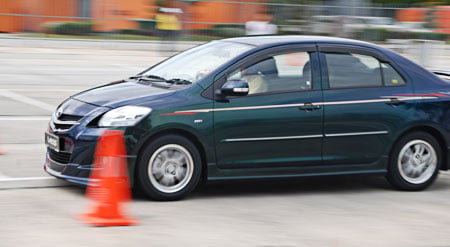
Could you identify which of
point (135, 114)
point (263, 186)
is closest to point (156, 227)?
point (135, 114)

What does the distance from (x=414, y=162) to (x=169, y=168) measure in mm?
A: 2630

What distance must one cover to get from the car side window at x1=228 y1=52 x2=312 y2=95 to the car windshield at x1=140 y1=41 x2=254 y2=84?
216mm

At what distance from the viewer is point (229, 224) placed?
6.48 m

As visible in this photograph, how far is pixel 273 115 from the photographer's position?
744cm

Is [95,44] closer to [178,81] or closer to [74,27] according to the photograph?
[74,27]

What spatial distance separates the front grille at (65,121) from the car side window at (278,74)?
1.47m

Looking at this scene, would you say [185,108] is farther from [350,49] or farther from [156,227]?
[350,49]

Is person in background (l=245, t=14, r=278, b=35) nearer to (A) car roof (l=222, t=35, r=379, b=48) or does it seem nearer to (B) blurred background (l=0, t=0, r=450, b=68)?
(B) blurred background (l=0, t=0, r=450, b=68)

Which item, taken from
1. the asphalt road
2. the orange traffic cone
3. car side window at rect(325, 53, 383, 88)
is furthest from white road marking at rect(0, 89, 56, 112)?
the orange traffic cone

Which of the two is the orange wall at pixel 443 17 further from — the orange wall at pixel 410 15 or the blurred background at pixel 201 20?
the blurred background at pixel 201 20

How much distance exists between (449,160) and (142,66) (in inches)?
611

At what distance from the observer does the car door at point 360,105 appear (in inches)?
304

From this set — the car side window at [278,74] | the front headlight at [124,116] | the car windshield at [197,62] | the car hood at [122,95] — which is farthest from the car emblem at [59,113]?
the car side window at [278,74]

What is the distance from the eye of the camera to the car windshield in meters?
7.61
